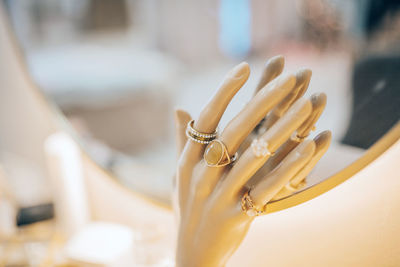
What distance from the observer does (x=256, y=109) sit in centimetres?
34

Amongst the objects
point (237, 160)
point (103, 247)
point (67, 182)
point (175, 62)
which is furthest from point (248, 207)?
point (67, 182)

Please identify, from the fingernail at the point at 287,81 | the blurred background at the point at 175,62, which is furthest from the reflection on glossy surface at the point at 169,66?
Answer: the fingernail at the point at 287,81

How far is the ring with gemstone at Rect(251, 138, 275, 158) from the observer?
1.11 ft

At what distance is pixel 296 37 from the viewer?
1.41 ft

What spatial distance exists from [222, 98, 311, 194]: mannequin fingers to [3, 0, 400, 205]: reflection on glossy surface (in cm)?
8

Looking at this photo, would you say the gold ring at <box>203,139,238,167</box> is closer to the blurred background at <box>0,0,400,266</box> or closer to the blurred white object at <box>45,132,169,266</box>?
the blurred background at <box>0,0,400,266</box>

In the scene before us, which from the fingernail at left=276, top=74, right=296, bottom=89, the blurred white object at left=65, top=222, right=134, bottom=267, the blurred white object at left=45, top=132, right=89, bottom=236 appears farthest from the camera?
the blurred white object at left=45, top=132, right=89, bottom=236

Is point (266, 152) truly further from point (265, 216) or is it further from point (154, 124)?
point (154, 124)

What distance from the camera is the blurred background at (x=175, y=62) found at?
1.29 ft

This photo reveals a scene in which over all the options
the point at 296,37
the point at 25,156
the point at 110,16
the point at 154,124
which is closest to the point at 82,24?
the point at 110,16

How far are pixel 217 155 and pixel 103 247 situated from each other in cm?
45

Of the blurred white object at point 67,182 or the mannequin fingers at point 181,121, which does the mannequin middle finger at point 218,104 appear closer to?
the mannequin fingers at point 181,121

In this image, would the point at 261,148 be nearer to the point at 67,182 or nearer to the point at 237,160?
the point at 237,160

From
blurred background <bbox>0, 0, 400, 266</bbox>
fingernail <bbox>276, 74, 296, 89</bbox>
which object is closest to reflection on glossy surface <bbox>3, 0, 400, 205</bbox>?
blurred background <bbox>0, 0, 400, 266</bbox>
